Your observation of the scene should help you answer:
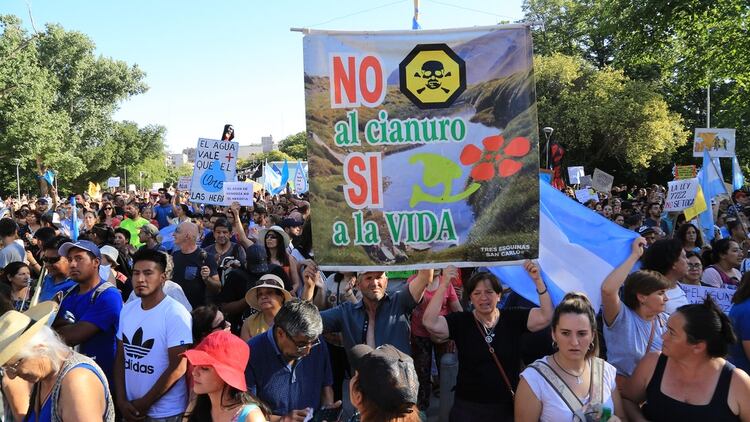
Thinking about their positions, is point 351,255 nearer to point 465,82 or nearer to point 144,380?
point 465,82

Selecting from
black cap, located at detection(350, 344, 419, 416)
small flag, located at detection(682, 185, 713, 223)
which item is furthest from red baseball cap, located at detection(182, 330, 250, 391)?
small flag, located at detection(682, 185, 713, 223)

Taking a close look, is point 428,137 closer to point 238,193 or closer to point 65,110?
point 238,193

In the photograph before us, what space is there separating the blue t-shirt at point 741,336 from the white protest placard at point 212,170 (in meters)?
7.47

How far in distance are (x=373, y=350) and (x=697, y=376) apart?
1.79 m

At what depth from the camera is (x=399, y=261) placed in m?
3.69

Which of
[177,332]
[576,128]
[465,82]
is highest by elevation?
[576,128]

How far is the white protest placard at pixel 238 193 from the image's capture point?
9.54 m

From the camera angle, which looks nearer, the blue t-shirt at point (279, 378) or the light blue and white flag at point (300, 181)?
the blue t-shirt at point (279, 378)

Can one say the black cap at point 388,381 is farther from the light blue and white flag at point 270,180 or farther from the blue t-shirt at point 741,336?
the light blue and white flag at point 270,180

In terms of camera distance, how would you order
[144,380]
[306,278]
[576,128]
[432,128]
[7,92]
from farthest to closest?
[576,128], [7,92], [306,278], [144,380], [432,128]

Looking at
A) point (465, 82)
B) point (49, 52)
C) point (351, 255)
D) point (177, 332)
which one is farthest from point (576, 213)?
point (49, 52)

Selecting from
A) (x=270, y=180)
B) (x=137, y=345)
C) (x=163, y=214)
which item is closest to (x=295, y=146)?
(x=270, y=180)

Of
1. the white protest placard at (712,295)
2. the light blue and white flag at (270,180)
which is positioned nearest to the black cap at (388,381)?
the white protest placard at (712,295)

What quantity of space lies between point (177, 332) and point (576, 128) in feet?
110
